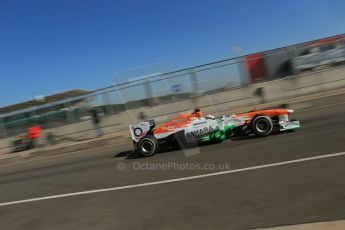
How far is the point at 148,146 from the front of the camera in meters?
11.2

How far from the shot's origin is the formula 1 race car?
34.7 ft

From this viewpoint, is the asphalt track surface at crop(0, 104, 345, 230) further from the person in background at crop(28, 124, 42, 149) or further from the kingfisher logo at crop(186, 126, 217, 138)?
the person in background at crop(28, 124, 42, 149)

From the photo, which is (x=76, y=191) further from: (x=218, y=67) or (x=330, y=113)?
(x=218, y=67)

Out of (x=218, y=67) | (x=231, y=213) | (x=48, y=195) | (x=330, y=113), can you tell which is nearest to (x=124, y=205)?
(x=231, y=213)

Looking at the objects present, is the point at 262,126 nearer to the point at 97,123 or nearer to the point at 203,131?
the point at 203,131

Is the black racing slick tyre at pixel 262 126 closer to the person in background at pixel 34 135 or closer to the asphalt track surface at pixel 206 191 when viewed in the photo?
the asphalt track surface at pixel 206 191

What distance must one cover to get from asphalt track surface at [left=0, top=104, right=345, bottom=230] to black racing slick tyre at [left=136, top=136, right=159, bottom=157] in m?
Result: 0.26

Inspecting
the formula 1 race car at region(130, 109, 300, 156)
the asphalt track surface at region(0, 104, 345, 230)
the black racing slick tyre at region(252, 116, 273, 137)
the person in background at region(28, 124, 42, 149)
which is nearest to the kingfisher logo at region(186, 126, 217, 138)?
the formula 1 race car at region(130, 109, 300, 156)

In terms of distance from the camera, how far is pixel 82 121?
18.9m

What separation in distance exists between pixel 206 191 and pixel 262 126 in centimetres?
433

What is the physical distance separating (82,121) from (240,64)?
7735mm

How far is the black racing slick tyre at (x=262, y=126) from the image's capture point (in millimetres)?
10469

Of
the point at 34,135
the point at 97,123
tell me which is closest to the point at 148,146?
the point at 97,123

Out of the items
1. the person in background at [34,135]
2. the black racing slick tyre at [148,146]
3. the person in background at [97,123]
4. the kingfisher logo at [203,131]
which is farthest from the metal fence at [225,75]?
the kingfisher logo at [203,131]
